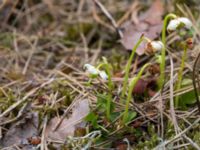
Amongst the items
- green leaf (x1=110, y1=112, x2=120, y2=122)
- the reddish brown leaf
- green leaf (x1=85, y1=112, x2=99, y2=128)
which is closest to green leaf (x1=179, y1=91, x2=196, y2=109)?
the reddish brown leaf

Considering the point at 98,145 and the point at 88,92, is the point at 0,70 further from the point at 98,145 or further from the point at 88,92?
the point at 98,145

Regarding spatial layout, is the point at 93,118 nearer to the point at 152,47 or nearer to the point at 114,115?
the point at 114,115

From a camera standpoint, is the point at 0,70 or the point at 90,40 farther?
the point at 90,40

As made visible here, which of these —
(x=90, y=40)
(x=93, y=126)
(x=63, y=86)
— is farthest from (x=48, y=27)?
(x=93, y=126)

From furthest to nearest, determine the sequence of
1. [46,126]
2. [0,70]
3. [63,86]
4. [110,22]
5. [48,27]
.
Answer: [48,27] < [110,22] < [0,70] < [63,86] < [46,126]

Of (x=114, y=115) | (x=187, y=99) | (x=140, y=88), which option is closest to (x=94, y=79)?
(x=140, y=88)

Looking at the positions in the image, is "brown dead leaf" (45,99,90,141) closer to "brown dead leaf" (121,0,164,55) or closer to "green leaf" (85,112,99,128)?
"green leaf" (85,112,99,128)

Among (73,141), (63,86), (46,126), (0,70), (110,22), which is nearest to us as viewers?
(73,141)

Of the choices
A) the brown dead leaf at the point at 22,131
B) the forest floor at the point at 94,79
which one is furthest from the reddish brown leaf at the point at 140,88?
the brown dead leaf at the point at 22,131
